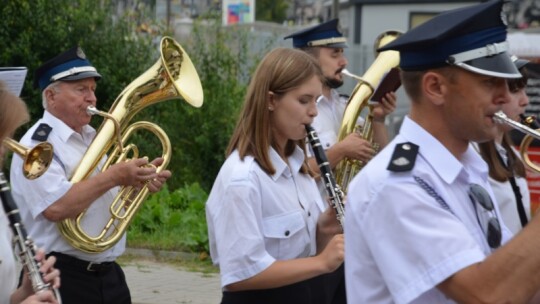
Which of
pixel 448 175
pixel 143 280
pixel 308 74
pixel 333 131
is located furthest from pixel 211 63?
pixel 448 175

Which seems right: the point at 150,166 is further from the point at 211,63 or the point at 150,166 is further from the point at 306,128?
the point at 211,63

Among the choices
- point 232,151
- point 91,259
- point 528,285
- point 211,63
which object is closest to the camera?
point 528,285

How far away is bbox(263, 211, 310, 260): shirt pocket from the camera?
409 centimetres

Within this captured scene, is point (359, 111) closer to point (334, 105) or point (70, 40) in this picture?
point (334, 105)

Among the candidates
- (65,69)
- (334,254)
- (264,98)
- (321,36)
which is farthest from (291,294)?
(321,36)

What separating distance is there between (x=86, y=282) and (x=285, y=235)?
4.76 feet

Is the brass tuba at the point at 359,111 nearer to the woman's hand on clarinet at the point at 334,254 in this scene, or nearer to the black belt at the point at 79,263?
the black belt at the point at 79,263

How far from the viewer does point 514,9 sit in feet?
66.5

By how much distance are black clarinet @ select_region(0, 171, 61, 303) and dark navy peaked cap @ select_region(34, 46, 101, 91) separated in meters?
1.88

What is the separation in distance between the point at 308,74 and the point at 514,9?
16.7m

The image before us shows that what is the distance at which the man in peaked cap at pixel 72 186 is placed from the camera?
505 cm

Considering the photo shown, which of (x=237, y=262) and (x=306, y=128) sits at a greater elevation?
(x=306, y=128)

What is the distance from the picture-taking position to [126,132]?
5641mm

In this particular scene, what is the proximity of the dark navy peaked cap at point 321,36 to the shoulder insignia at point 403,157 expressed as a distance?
12.8ft
